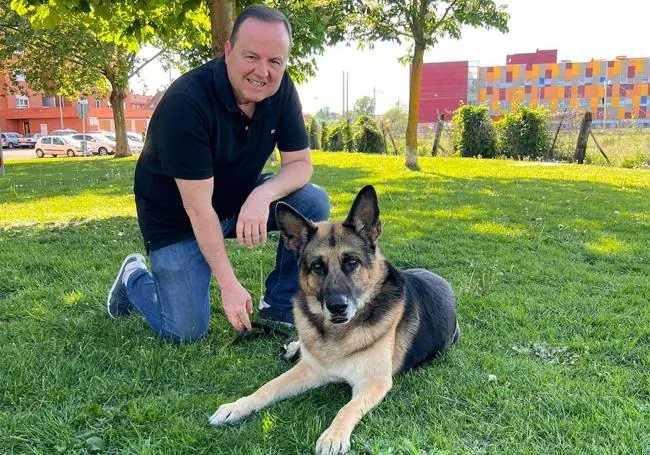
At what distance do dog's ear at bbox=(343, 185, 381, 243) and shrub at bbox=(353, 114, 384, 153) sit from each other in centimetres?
2621

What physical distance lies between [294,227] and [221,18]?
19.0 ft

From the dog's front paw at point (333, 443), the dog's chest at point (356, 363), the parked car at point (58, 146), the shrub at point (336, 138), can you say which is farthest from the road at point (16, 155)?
the dog's front paw at point (333, 443)

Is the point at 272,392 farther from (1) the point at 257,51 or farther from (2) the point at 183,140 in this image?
(1) the point at 257,51

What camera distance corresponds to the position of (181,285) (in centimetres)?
377

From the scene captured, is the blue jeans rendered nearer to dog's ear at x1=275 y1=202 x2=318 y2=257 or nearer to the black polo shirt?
the black polo shirt

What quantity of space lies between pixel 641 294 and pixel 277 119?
3510 mm

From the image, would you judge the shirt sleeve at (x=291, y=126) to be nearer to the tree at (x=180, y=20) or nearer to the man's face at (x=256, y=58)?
the man's face at (x=256, y=58)

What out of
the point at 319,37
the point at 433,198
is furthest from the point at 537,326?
the point at 319,37

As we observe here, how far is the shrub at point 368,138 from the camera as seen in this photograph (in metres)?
29.0

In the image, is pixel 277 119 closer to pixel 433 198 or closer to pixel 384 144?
pixel 433 198

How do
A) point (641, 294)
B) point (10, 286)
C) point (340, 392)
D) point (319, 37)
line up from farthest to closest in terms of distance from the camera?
point (319, 37), point (10, 286), point (641, 294), point (340, 392)

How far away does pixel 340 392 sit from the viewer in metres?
3.09

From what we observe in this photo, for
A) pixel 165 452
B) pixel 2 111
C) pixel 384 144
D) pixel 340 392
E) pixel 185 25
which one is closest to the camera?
pixel 165 452

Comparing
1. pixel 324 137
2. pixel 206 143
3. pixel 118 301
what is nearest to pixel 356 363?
pixel 206 143
